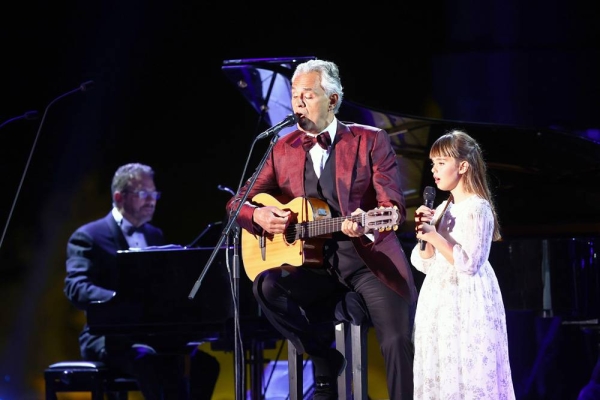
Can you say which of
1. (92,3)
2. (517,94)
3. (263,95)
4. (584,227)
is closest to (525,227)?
(584,227)

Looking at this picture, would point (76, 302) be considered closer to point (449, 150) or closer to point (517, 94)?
point (449, 150)

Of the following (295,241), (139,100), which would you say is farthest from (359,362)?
(139,100)

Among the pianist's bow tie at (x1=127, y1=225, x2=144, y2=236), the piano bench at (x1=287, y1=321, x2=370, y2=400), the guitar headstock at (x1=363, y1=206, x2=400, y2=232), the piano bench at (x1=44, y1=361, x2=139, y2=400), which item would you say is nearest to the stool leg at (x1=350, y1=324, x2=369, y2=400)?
the piano bench at (x1=287, y1=321, x2=370, y2=400)

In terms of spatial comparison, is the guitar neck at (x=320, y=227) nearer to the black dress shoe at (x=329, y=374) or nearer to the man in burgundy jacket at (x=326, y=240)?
the man in burgundy jacket at (x=326, y=240)

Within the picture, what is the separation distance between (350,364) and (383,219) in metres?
0.92

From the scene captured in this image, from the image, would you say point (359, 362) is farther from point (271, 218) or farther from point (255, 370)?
point (255, 370)

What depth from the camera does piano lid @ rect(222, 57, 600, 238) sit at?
593cm

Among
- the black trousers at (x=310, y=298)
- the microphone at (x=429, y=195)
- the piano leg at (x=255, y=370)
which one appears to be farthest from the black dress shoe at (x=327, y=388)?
the piano leg at (x=255, y=370)

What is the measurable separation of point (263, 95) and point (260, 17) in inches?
89.8

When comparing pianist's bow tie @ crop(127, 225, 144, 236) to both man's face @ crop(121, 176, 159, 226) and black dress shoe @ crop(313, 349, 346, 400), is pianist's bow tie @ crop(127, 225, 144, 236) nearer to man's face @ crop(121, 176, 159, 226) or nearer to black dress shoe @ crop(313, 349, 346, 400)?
man's face @ crop(121, 176, 159, 226)

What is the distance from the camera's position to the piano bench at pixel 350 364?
165 inches

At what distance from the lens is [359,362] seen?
4.19m

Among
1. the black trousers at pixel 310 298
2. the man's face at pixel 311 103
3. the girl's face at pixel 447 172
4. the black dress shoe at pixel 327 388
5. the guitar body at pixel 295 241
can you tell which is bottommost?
the black dress shoe at pixel 327 388

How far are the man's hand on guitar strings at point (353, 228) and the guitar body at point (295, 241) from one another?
0.88ft
